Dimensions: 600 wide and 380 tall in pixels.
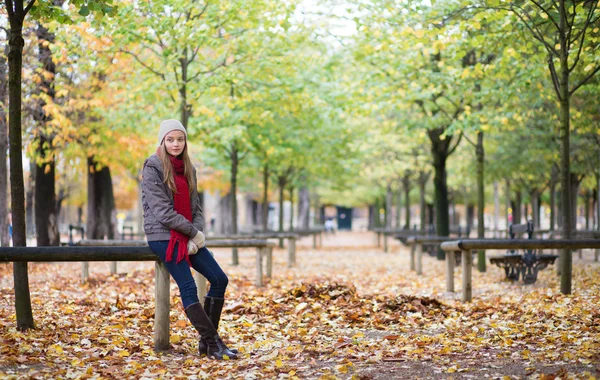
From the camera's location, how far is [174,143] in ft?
19.0

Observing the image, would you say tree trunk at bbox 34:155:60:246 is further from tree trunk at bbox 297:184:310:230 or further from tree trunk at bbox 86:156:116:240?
tree trunk at bbox 297:184:310:230

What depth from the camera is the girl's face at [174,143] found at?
5.80 m

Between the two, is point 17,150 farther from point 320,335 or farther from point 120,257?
point 320,335

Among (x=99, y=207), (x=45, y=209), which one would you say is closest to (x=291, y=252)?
(x=99, y=207)

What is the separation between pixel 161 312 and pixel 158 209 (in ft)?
3.69

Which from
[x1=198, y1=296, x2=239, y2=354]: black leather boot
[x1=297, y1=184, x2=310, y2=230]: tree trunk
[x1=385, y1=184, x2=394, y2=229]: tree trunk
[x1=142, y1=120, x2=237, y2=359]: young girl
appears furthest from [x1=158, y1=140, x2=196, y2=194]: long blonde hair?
[x1=297, y1=184, x2=310, y2=230]: tree trunk

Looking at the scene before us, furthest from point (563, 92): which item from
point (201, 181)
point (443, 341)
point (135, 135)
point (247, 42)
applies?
point (201, 181)

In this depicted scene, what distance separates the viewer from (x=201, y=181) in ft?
115

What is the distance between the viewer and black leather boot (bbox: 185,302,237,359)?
582 centimetres

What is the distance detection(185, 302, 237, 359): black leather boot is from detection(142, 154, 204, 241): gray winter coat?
0.64 meters

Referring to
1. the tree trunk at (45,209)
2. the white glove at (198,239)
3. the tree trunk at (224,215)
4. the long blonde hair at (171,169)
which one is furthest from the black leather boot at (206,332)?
the tree trunk at (224,215)

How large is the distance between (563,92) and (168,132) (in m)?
6.45

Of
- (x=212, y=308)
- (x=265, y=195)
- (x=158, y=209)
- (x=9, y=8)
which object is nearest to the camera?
(x=158, y=209)

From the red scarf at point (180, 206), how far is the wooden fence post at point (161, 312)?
1.50 ft
